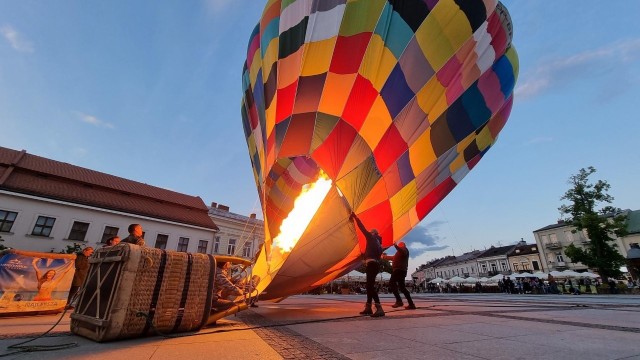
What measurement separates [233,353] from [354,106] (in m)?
4.33

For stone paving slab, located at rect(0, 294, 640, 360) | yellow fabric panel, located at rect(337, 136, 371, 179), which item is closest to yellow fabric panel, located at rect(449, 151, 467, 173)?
yellow fabric panel, located at rect(337, 136, 371, 179)

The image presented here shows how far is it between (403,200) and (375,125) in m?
1.94

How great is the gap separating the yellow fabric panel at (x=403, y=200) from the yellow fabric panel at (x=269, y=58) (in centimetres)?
368

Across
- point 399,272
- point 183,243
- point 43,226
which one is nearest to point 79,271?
point 399,272

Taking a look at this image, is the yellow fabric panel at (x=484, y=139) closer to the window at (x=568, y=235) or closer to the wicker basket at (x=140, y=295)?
the wicker basket at (x=140, y=295)

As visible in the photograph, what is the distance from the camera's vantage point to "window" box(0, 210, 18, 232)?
17.7 metres

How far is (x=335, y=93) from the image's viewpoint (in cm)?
548

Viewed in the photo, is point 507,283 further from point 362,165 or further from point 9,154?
point 9,154

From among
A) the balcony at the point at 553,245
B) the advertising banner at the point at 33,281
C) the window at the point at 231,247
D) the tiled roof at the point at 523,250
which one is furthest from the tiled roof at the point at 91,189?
the tiled roof at the point at 523,250

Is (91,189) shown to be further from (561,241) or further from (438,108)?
(561,241)

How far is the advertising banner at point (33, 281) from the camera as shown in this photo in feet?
18.5

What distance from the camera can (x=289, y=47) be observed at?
5.62 metres

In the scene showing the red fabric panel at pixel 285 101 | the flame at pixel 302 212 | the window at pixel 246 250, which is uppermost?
the window at pixel 246 250

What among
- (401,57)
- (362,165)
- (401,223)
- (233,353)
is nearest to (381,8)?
(401,57)
